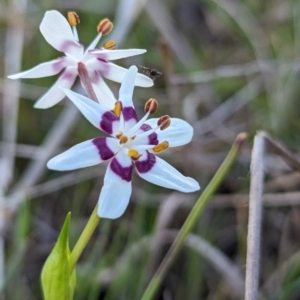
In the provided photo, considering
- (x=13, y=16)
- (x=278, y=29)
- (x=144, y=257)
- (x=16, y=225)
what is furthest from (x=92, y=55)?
(x=278, y=29)

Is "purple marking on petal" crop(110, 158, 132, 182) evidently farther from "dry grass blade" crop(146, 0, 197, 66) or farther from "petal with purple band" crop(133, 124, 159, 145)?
"dry grass blade" crop(146, 0, 197, 66)

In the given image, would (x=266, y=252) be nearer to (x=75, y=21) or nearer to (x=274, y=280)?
(x=274, y=280)

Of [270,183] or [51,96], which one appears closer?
[51,96]

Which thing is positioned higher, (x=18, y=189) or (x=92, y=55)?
(x=18, y=189)

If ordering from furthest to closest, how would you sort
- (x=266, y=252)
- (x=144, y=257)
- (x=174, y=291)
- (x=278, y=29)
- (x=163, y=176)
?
1. (x=278, y=29)
2. (x=266, y=252)
3. (x=174, y=291)
4. (x=144, y=257)
5. (x=163, y=176)

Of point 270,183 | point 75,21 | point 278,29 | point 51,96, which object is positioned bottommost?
point 51,96

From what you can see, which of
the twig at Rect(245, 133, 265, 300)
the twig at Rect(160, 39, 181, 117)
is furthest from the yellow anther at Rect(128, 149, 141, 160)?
the twig at Rect(160, 39, 181, 117)

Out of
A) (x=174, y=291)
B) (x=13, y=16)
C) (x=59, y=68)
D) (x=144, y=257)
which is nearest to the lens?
(x=59, y=68)
